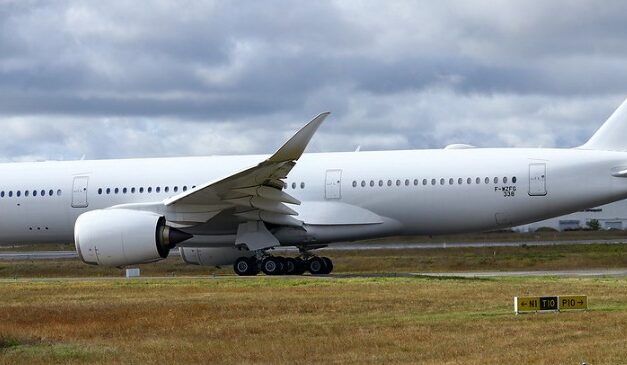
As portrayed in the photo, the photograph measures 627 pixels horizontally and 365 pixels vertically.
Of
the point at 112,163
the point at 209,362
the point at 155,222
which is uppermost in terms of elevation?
the point at 112,163

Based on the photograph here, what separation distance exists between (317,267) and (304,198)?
1.89m

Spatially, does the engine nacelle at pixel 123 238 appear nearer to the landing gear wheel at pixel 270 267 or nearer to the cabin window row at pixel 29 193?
the landing gear wheel at pixel 270 267

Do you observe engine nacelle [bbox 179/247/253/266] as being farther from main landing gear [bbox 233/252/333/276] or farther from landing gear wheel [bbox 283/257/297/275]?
landing gear wheel [bbox 283/257/297/275]

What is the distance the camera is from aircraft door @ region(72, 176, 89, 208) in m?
28.4

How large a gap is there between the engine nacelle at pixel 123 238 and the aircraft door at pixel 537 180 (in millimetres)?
8671

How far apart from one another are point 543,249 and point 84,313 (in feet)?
85.2

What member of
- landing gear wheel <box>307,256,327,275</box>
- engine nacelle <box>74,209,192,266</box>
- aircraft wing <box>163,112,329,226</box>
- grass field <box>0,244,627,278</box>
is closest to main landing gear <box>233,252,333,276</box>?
landing gear wheel <box>307,256,327,275</box>

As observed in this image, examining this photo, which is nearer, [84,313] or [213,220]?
[84,313]

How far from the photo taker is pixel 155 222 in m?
24.5

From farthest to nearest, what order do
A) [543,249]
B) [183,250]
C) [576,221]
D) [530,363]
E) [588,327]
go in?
[576,221] → [543,249] → [183,250] → [588,327] → [530,363]

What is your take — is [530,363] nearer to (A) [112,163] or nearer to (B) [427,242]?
(A) [112,163]

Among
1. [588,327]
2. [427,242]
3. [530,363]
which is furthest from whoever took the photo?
[427,242]

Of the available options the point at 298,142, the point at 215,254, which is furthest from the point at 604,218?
the point at 298,142

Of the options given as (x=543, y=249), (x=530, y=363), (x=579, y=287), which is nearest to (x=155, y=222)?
(x=579, y=287)
